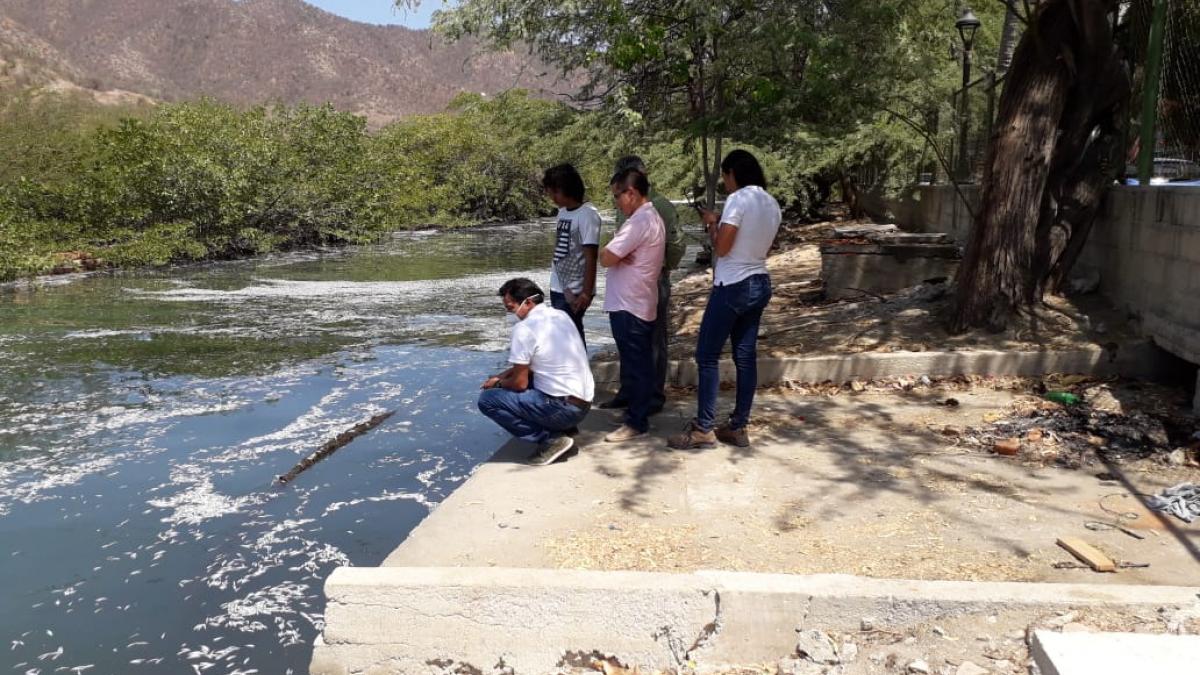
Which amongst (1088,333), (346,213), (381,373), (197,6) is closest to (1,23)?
(197,6)

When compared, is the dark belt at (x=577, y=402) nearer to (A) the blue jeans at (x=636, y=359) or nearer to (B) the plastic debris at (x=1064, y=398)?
(A) the blue jeans at (x=636, y=359)

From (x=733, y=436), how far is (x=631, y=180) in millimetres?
1687

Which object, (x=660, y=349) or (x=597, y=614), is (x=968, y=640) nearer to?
(x=597, y=614)

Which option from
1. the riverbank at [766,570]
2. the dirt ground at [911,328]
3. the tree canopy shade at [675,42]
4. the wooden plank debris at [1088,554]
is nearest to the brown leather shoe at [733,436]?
the riverbank at [766,570]

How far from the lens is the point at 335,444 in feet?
24.4

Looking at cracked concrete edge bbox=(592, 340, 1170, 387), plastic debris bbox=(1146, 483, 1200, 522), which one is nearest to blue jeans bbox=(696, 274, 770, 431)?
cracked concrete edge bbox=(592, 340, 1170, 387)

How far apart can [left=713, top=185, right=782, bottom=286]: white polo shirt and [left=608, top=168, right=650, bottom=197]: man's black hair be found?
654 millimetres

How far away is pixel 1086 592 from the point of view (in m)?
3.51

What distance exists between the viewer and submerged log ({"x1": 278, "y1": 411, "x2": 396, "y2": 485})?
268 inches

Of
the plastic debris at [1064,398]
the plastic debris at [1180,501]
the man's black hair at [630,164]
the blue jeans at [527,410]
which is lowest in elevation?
the plastic debris at [1180,501]

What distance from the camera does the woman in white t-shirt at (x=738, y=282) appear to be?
5422mm

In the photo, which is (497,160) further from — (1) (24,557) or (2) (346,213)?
(1) (24,557)

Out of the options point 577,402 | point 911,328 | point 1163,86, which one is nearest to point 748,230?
point 577,402

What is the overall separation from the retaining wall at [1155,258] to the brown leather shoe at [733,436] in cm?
284
